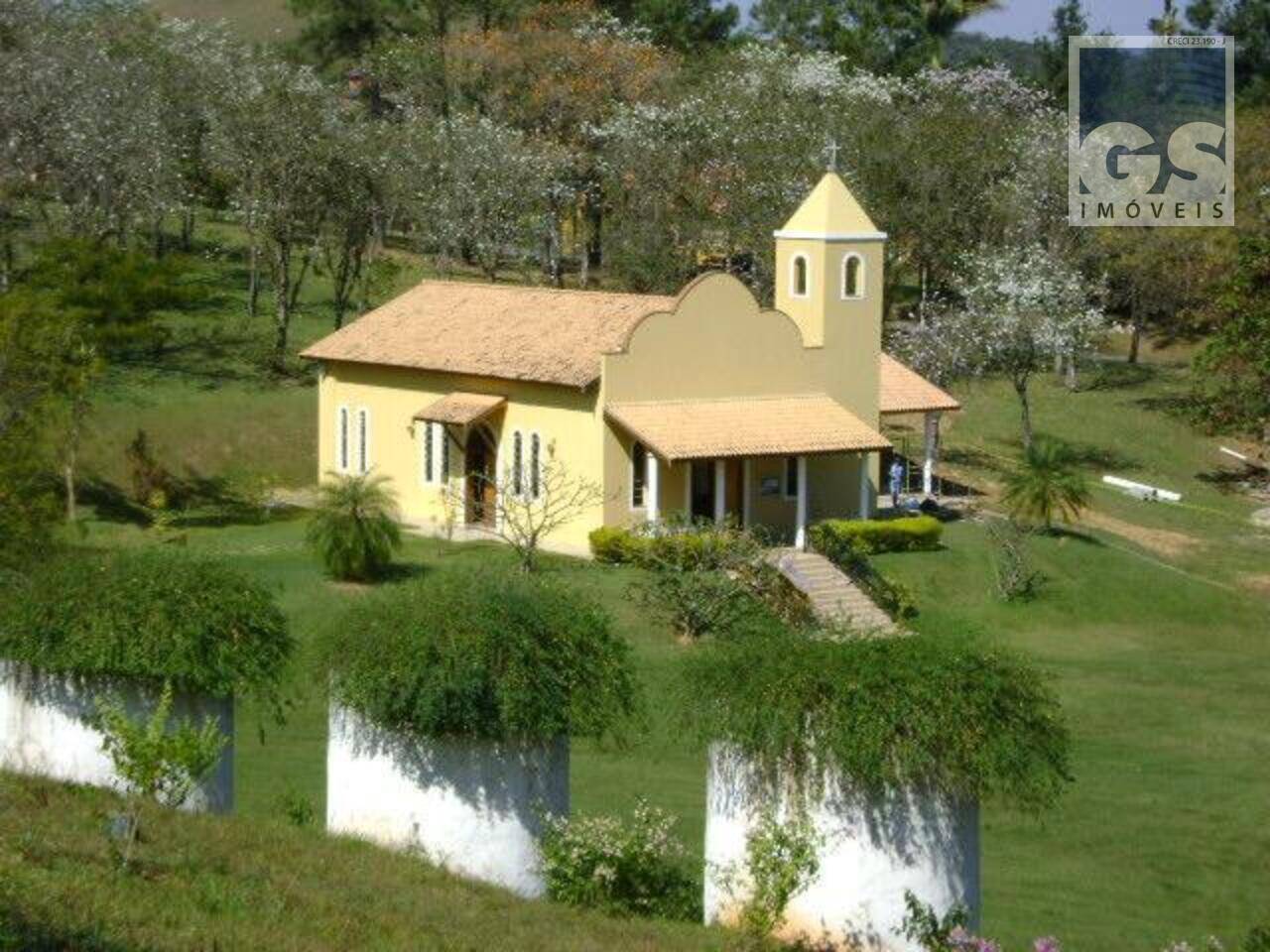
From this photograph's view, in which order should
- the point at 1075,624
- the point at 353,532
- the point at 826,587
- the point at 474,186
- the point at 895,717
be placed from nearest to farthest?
the point at 895,717 → the point at 353,532 → the point at 826,587 → the point at 1075,624 → the point at 474,186

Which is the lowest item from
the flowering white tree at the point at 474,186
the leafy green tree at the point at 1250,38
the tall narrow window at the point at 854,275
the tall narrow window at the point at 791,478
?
the tall narrow window at the point at 791,478

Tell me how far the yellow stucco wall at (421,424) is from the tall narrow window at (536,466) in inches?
5.3

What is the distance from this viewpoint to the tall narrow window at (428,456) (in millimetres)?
40062

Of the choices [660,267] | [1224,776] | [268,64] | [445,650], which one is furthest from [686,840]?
[268,64]

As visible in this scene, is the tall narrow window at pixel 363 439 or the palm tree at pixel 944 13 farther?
the palm tree at pixel 944 13

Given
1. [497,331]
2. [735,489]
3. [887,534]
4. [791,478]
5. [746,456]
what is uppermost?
[497,331]

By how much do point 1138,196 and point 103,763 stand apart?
159 ft

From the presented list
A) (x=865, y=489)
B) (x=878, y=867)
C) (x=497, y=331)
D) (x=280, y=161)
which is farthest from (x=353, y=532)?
(x=878, y=867)

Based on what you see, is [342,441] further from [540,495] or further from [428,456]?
[540,495]

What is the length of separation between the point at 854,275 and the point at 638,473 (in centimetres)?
590

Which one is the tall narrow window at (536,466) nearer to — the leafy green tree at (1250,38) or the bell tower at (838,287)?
the bell tower at (838,287)

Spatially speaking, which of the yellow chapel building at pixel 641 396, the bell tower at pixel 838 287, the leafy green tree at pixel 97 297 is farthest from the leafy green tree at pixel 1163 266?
the leafy green tree at pixel 97 297

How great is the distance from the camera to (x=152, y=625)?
18.9m

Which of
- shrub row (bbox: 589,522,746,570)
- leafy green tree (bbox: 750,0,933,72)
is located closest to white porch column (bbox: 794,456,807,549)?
shrub row (bbox: 589,522,746,570)
